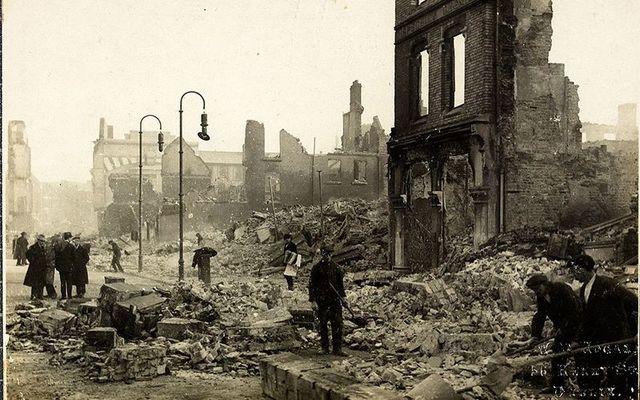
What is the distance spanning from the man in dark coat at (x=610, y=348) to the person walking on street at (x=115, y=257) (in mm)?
5720

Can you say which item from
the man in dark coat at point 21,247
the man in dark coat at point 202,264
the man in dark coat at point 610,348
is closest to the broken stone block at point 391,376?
the man in dark coat at point 610,348

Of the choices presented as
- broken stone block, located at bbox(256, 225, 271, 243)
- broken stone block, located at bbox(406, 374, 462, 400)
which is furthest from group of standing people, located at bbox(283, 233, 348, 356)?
broken stone block, located at bbox(256, 225, 271, 243)

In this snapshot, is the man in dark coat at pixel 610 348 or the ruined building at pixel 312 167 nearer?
the man in dark coat at pixel 610 348

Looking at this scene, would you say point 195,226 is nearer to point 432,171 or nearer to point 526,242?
point 432,171

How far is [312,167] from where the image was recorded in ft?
38.9

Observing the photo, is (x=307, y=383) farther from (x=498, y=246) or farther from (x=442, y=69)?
(x=442, y=69)

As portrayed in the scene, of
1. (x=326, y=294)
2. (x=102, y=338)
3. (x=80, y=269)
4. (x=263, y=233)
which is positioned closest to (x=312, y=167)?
(x=263, y=233)

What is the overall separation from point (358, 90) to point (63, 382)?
14.8 feet

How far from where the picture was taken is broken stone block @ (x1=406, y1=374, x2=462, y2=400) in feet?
16.3

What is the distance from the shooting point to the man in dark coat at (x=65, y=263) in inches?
300

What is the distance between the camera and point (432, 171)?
10938mm

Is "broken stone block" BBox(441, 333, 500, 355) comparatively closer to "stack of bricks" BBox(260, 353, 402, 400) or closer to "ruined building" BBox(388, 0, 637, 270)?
"stack of bricks" BBox(260, 353, 402, 400)

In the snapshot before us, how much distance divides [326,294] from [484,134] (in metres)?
4.21

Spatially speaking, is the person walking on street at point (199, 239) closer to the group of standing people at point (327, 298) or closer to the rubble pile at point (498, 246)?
the group of standing people at point (327, 298)
